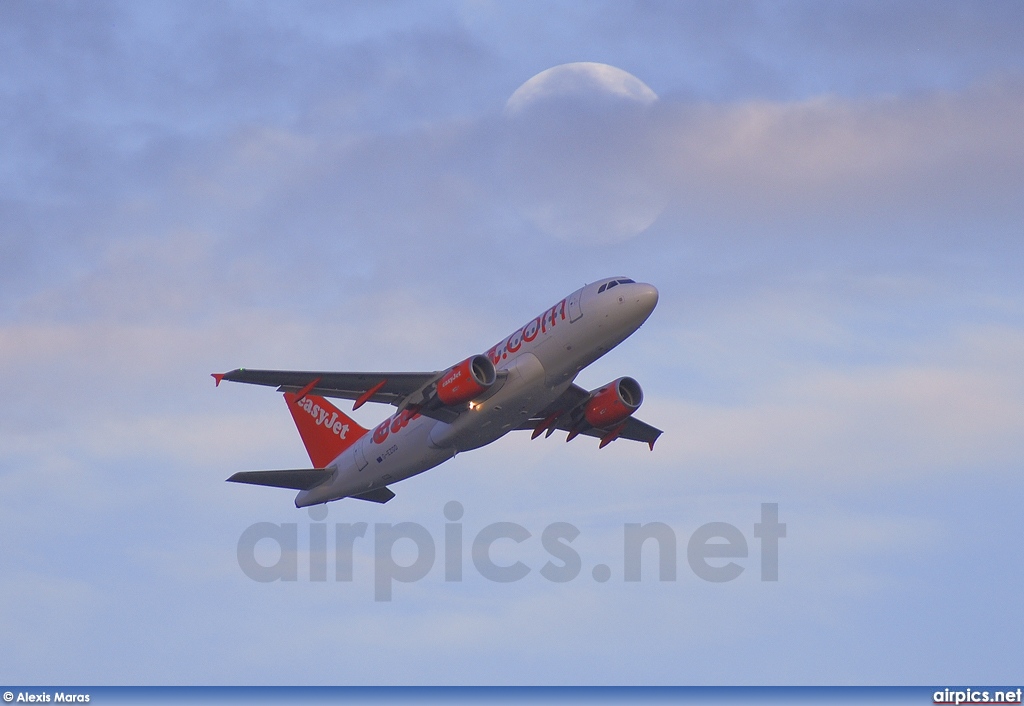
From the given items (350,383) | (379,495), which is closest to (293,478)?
(379,495)

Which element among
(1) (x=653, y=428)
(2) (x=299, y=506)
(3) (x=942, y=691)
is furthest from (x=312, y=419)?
(3) (x=942, y=691)

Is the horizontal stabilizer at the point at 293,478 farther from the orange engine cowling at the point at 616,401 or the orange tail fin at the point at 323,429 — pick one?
the orange engine cowling at the point at 616,401

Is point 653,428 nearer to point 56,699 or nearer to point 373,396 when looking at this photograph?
point 373,396

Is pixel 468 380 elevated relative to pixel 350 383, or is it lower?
lower

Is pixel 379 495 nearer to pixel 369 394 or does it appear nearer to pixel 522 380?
pixel 369 394

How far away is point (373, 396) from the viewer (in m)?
57.2

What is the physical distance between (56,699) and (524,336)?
88.0 feet

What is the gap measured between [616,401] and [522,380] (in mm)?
8713

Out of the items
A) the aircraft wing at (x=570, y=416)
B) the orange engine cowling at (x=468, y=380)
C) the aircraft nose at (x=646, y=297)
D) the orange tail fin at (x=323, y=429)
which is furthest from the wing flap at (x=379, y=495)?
the aircraft nose at (x=646, y=297)

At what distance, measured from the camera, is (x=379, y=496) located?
66.8 metres

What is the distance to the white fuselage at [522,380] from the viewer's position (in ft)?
168

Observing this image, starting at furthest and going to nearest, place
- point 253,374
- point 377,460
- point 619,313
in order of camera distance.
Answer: point 377,460 < point 253,374 < point 619,313

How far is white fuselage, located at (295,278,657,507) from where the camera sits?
51156mm

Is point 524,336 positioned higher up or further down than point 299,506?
higher up
